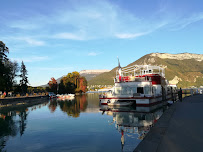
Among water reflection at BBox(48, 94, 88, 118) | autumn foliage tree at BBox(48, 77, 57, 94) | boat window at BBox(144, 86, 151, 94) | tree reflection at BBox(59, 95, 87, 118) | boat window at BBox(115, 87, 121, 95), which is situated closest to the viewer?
tree reflection at BBox(59, 95, 87, 118)

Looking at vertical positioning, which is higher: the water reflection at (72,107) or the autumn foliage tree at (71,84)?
the autumn foliage tree at (71,84)

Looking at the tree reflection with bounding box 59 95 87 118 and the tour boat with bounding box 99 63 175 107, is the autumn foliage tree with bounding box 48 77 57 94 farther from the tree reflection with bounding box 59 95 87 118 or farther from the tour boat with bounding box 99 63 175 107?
the tour boat with bounding box 99 63 175 107

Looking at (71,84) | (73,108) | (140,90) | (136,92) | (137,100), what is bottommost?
(73,108)

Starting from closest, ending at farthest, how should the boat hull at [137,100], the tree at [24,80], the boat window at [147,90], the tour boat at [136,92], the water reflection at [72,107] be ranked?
the water reflection at [72,107] < the boat hull at [137,100] < the tour boat at [136,92] < the boat window at [147,90] < the tree at [24,80]

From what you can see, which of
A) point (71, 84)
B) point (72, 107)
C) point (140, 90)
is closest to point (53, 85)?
→ point (71, 84)

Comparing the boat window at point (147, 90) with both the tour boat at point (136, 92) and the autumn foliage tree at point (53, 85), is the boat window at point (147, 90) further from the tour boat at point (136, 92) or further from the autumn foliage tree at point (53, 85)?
the autumn foliage tree at point (53, 85)

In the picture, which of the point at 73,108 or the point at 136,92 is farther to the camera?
the point at 73,108

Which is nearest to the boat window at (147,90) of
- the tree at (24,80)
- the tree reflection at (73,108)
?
the tree reflection at (73,108)

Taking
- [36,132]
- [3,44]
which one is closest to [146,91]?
[36,132]

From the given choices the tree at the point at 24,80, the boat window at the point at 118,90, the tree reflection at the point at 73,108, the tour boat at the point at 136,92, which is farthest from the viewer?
the tree at the point at 24,80

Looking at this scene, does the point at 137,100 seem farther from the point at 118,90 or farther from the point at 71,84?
the point at 71,84

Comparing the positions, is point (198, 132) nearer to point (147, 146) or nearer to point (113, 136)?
point (147, 146)

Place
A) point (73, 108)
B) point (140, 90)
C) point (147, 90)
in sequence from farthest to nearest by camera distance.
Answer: point (73, 108) → point (140, 90) → point (147, 90)

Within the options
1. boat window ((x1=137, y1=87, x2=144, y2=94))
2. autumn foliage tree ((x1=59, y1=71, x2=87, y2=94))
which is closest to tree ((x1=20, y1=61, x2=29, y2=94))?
autumn foliage tree ((x1=59, y1=71, x2=87, y2=94))
